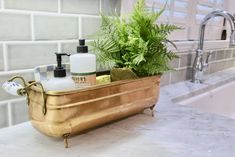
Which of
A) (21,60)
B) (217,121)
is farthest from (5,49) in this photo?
(217,121)

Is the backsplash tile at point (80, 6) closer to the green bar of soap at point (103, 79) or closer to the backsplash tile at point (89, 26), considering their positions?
the backsplash tile at point (89, 26)

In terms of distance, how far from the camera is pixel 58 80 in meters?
0.58

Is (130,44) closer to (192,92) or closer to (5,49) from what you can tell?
(5,49)

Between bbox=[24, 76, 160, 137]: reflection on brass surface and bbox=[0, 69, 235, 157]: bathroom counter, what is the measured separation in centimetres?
3

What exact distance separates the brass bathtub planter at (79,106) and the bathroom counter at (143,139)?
1.3 inches

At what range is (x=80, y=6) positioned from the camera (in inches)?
32.5

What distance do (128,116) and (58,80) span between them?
10.2 inches

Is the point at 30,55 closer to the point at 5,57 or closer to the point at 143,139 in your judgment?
the point at 5,57

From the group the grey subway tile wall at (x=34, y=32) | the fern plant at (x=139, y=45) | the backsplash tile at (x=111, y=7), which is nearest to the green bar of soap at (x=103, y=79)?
the fern plant at (x=139, y=45)

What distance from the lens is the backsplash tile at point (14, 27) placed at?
66 cm

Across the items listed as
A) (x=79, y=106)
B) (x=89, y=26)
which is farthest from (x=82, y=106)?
(x=89, y=26)

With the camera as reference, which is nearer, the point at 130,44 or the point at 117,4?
the point at 130,44

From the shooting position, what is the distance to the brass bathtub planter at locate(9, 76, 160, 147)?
55 centimetres

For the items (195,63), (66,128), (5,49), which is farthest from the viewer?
(195,63)
